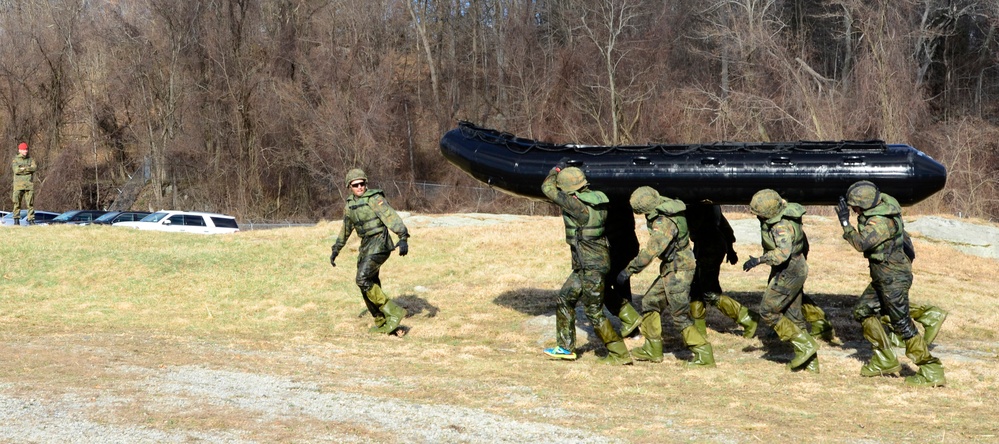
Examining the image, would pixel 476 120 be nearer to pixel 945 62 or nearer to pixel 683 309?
pixel 945 62

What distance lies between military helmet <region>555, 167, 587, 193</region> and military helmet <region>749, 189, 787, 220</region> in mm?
1845

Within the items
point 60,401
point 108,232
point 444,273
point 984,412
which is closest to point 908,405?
point 984,412

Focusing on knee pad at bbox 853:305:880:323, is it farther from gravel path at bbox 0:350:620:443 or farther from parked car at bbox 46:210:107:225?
parked car at bbox 46:210:107:225

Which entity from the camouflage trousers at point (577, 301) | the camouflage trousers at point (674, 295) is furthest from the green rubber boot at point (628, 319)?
the camouflage trousers at point (577, 301)

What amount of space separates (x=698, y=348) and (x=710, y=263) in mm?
2080

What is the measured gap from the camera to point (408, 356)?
1155cm

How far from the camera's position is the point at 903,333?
401 inches

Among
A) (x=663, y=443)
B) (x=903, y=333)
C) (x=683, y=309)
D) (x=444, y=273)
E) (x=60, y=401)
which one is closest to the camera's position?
(x=663, y=443)

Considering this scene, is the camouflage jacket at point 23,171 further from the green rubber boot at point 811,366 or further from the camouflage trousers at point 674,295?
the green rubber boot at point 811,366

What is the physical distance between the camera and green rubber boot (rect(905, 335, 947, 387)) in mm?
9922

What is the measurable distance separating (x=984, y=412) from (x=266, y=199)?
41267mm

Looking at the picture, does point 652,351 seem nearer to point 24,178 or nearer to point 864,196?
point 864,196

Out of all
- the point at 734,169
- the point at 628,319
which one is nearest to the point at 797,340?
the point at 628,319

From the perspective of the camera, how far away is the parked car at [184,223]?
28969 millimetres
